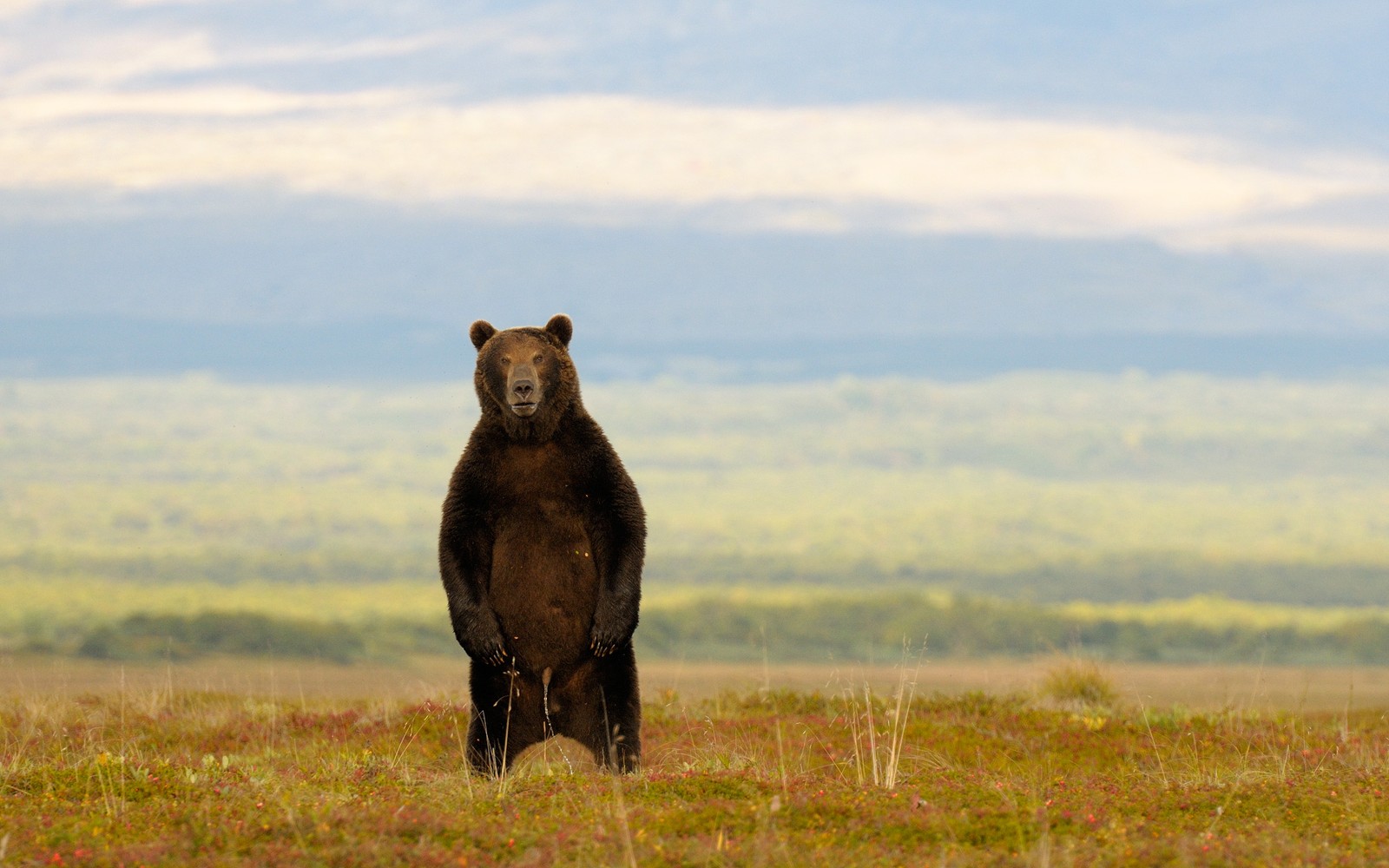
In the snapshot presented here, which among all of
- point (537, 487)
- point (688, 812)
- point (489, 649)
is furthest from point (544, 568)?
point (688, 812)

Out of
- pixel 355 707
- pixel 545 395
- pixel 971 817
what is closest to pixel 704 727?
pixel 355 707

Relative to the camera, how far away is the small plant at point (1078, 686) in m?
19.9

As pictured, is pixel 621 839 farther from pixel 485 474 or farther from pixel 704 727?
pixel 704 727

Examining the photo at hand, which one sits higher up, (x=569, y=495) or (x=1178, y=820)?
(x=569, y=495)

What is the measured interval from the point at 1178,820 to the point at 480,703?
17.0ft

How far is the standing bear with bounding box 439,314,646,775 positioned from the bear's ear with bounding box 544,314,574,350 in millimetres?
515

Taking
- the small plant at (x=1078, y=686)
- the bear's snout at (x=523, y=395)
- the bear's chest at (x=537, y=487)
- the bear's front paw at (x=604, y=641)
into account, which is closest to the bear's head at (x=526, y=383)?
the bear's snout at (x=523, y=395)

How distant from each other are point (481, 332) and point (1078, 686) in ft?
36.5

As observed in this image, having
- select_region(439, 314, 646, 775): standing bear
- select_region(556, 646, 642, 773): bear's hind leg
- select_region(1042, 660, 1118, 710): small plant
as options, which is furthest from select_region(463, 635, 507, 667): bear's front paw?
select_region(1042, 660, 1118, 710): small plant

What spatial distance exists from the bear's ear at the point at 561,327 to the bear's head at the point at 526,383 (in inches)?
2.7

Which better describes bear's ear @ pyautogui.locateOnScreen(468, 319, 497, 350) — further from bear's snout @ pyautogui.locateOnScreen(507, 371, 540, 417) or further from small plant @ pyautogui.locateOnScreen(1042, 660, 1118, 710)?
small plant @ pyautogui.locateOnScreen(1042, 660, 1118, 710)

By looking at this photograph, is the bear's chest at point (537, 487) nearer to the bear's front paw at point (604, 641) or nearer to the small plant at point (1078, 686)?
the bear's front paw at point (604, 641)

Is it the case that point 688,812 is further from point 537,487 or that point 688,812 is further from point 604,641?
point 537,487

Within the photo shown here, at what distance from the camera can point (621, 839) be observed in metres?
8.20
